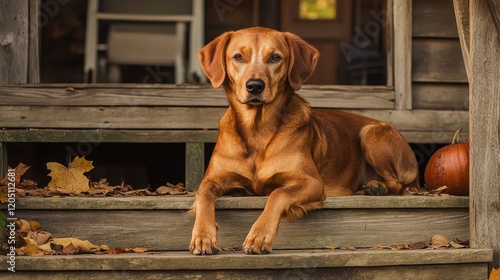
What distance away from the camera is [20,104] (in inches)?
204

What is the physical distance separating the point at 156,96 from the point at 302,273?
7.72ft

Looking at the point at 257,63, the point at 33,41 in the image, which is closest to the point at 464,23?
the point at 257,63

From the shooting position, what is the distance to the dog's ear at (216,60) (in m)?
3.99

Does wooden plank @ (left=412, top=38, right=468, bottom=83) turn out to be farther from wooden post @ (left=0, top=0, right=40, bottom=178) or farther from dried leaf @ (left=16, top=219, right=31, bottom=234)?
dried leaf @ (left=16, top=219, right=31, bottom=234)

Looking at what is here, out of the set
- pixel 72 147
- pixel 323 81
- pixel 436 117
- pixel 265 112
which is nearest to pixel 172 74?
pixel 323 81

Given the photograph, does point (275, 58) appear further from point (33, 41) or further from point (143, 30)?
point (143, 30)

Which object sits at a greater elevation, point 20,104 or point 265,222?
point 20,104

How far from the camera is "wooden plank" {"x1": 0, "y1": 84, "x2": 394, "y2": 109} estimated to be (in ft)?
17.1

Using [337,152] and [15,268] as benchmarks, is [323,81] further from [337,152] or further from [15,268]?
[15,268]

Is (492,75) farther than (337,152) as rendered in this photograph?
No

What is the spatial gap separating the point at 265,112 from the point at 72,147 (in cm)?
228

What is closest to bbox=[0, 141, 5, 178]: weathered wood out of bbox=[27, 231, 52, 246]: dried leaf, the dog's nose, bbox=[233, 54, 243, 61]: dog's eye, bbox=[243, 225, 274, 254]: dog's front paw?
bbox=[27, 231, 52, 246]: dried leaf

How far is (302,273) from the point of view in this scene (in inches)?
133

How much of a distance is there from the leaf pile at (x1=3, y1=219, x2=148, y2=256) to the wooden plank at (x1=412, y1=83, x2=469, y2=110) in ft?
8.92
